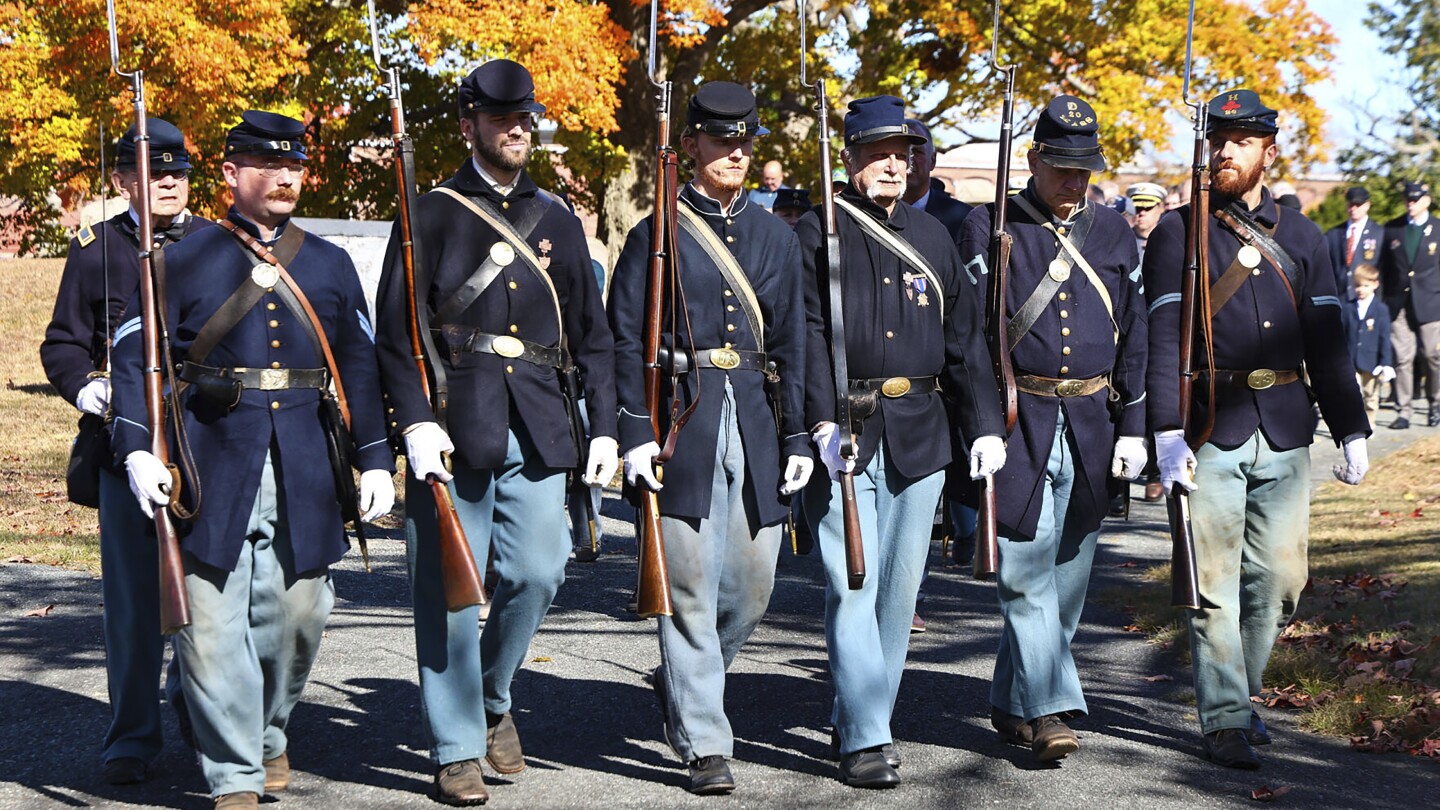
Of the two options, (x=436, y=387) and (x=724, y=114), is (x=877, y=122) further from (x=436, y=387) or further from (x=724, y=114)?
(x=436, y=387)

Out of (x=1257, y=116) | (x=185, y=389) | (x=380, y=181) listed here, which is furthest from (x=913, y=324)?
(x=380, y=181)

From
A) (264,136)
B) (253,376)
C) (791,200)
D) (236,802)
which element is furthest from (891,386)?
(791,200)

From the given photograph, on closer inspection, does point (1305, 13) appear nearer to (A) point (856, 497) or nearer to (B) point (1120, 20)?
(B) point (1120, 20)

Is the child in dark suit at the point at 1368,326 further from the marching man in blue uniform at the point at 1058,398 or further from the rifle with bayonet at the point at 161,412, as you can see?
the rifle with bayonet at the point at 161,412

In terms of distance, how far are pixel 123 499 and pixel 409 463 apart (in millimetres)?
997

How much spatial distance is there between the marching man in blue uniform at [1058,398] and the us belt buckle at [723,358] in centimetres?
102

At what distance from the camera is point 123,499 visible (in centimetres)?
560

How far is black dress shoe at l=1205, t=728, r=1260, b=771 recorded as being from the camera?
5828mm

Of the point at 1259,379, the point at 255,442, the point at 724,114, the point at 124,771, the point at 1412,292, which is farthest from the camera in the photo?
the point at 1412,292

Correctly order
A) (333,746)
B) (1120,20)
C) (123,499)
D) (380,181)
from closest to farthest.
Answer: (123,499), (333,746), (380,181), (1120,20)

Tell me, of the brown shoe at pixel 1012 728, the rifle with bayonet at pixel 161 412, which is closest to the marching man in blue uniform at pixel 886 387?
the brown shoe at pixel 1012 728

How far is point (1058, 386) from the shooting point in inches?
239

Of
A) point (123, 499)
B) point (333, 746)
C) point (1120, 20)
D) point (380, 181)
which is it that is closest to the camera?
point (123, 499)

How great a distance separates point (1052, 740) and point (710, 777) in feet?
3.83
